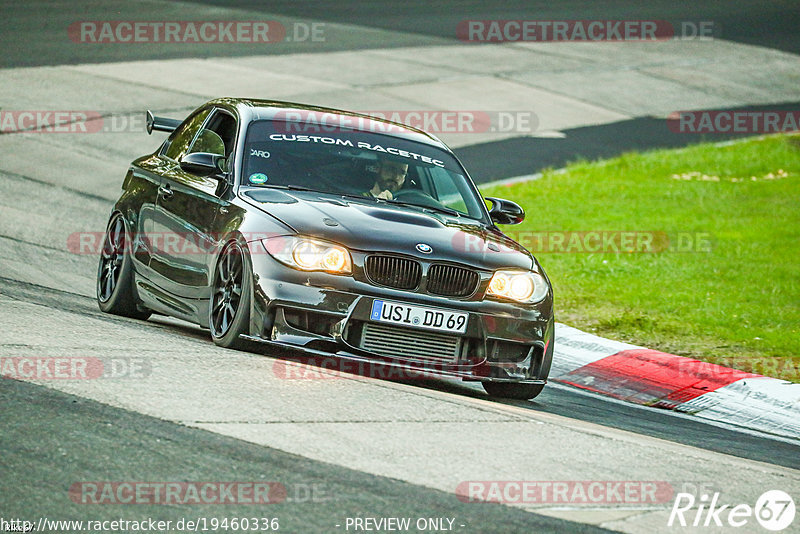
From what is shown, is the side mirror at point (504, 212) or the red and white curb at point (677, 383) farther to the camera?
the side mirror at point (504, 212)

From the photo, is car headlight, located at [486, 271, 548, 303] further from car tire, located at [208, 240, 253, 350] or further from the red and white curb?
the red and white curb

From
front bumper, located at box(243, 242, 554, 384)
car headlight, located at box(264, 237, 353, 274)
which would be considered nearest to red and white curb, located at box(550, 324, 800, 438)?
front bumper, located at box(243, 242, 554, 384)

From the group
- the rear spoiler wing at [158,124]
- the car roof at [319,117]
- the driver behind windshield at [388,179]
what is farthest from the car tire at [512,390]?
the rear spoiler wing at [158,124]

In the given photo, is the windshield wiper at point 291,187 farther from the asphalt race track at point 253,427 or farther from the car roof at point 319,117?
the asphalt race track at point 253,427

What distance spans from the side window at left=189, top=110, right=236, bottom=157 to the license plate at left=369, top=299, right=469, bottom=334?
198 cm

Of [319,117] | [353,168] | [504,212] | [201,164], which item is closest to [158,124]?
[319,117]

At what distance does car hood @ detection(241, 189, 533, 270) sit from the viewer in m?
7.68

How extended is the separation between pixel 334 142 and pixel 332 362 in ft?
4.91

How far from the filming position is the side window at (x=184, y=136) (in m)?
9.77

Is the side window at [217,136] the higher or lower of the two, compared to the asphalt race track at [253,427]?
higher

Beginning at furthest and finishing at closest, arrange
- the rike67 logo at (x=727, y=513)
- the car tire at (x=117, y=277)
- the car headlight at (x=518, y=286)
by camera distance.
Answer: the car tire at (x=117, y=277), the car headlight at (x=518, y=286), the rike67 logo at (x=727, y=513)

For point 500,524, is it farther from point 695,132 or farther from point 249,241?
point 695,132

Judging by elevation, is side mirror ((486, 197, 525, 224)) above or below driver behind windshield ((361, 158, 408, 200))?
below

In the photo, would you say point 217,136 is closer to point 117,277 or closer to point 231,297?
point 117,277
